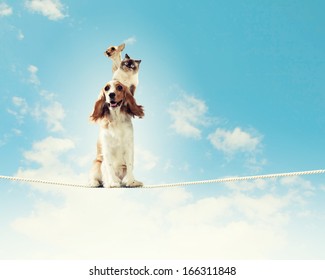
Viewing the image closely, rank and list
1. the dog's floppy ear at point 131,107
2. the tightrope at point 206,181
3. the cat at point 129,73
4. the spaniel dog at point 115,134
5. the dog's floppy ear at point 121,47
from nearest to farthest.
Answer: the tightrope at point 206,181 → the spaniel dog at point 115,134 → the dog's floppy ear at point 131,107 → the cat at point 129,73 → the dog's floppy ear at point 121,47

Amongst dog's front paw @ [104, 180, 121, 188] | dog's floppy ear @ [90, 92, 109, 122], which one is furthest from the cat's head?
dog's front paw @ [104, 180, 121, 188]

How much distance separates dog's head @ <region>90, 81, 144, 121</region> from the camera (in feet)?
27.2

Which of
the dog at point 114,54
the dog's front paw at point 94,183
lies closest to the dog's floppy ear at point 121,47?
the dog at point 114,54

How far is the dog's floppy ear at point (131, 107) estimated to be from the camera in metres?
8.41

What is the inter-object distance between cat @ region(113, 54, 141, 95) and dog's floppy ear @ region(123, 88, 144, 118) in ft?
1.22

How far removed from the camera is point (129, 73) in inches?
349

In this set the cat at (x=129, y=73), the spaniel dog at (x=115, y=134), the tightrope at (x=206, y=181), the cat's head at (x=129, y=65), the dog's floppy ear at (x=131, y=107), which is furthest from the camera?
the cat's head at (x=129, y=65)

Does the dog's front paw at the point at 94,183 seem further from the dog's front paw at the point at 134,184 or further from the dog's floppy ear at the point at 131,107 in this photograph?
the dog's floppy ear at the point at 131,107

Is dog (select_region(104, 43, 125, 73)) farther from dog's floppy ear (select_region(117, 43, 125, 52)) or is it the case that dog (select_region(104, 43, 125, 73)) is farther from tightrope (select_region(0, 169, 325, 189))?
tightrope (select_region(0, 169, 325, 189))

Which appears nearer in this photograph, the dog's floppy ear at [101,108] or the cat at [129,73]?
the dog's floppy ear at [101,108]

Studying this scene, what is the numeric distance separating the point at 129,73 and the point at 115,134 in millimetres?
1246

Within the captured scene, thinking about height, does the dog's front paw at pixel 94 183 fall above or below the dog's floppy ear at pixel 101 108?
below

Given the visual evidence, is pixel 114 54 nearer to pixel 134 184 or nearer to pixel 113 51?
pixel 113 51

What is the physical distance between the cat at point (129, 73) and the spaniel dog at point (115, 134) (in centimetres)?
35
